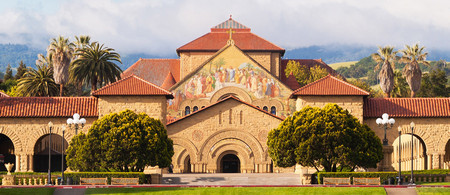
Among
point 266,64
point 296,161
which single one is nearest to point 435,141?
point 296,161

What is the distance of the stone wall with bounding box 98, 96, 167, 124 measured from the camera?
7050cm

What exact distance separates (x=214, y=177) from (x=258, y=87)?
2820cm

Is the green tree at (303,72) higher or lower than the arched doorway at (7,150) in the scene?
higher

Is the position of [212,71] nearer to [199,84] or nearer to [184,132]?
[199,84]

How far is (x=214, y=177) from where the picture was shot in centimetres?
6291

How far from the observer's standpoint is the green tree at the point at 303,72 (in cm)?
10775

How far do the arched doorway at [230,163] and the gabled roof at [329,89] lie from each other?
26.5ft

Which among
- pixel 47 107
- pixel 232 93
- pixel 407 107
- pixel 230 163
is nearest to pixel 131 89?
pixel 47 107

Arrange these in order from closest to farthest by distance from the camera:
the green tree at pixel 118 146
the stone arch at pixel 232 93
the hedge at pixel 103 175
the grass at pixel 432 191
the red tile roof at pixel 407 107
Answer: the grass at pixel 432 191
the hedge at pixel 103 175
the green tree at pixel 118 146
the red tile roof at pixel 407 107
the stone arch at pixel 232 93

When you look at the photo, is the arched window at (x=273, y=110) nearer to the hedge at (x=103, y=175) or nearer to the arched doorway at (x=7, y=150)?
the arched doorway at (x=7, y=150)

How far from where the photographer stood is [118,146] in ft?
199

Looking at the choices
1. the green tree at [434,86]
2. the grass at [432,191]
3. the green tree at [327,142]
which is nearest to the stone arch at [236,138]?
the green tree at [327,142]

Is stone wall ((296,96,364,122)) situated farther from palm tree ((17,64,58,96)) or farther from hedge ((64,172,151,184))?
palm tree ((17,64,58,96))

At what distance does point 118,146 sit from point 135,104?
1049cm
